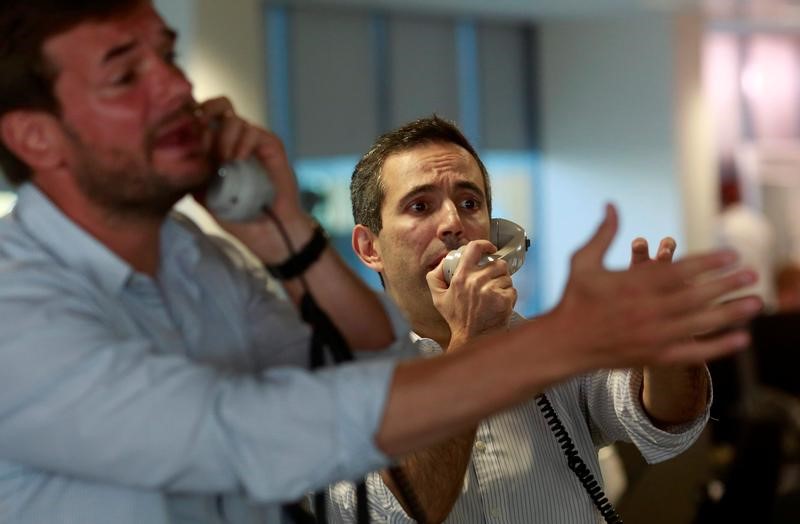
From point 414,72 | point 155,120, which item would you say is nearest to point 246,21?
A: point 414,72

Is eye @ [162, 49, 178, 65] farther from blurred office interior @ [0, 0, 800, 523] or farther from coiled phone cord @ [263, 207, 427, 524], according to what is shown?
blurred office interior @ [0, 0, 800, 523]

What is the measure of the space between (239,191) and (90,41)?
0.66 feet

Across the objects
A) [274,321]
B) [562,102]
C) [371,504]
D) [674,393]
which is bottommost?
[371,504]

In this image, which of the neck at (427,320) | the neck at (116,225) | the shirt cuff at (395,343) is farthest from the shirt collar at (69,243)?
the neck at (427,320)

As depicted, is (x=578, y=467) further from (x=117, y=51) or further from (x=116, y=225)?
(x=117, y=51)

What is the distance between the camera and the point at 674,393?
1.78 m

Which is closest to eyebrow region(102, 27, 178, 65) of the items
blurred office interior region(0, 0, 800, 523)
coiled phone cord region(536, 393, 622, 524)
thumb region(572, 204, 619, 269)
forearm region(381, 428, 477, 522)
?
thumb region(572, 204, 619, 269)

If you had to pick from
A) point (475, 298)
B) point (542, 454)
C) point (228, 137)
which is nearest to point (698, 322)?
point (228, 137)

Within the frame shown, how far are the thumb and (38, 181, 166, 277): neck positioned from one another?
44 centimetres

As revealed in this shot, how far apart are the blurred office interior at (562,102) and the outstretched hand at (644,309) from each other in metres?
6.39

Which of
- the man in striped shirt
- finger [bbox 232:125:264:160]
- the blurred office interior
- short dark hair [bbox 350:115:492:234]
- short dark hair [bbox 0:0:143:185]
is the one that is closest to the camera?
short dark hair [bbox 0:0:143:185]

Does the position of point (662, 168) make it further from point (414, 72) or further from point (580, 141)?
point (414, 72)

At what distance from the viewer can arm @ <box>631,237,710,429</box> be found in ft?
5.82

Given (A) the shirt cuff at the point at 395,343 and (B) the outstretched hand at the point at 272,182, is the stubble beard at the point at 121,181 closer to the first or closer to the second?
(B) the outstretched hand at the point at 272,182
